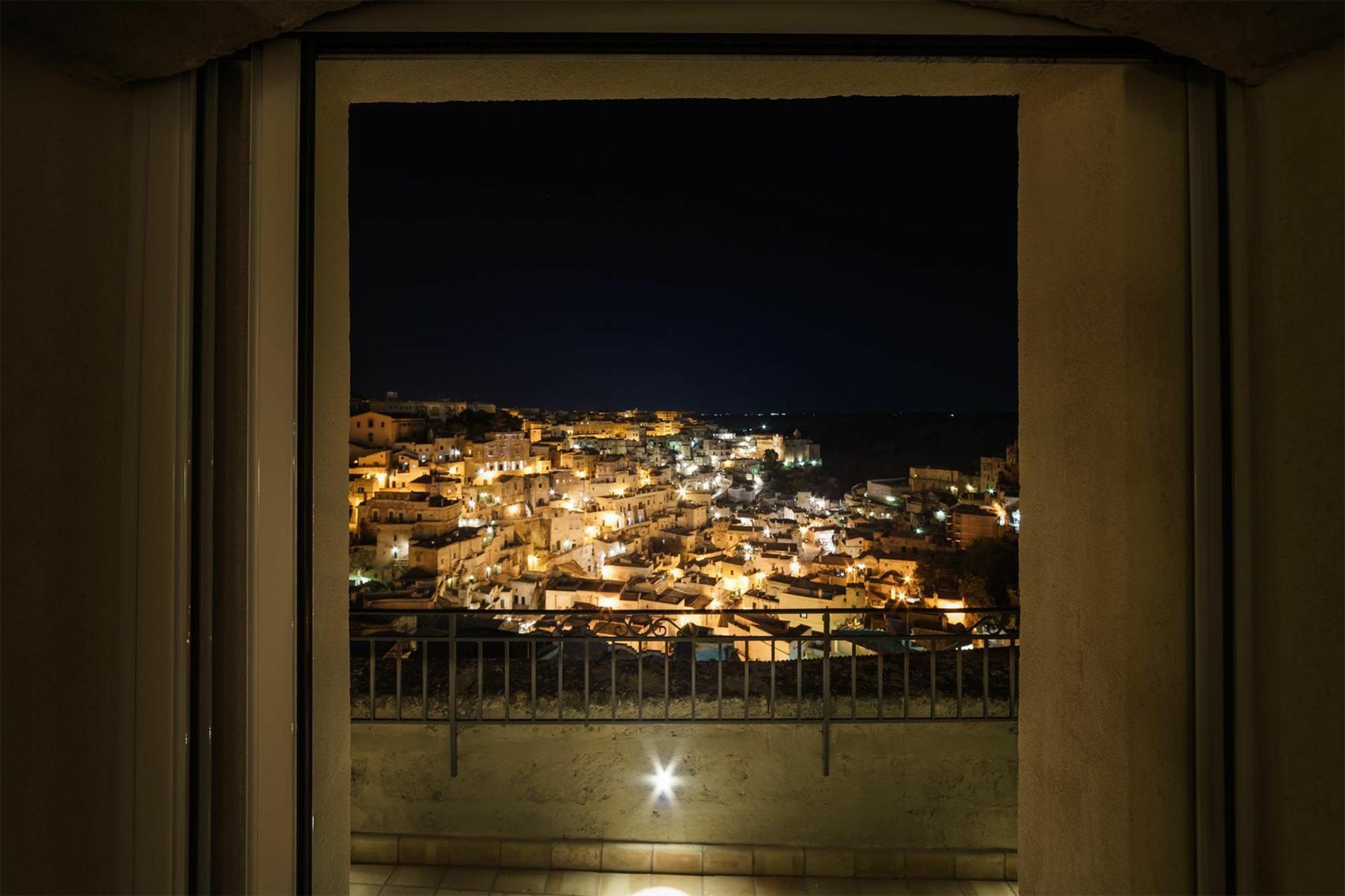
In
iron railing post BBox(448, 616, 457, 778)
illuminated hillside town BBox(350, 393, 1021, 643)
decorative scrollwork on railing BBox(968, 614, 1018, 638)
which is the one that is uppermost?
illuminated hillside town BBox(350, 393, 1021, 643)

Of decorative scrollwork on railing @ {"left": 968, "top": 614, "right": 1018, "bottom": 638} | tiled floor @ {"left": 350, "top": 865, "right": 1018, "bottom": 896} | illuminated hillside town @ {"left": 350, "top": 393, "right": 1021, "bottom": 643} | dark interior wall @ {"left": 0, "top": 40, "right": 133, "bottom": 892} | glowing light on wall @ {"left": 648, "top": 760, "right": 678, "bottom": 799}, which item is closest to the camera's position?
dark interior wall @ {"left": 0, "top": 40, "right": 133, "bottom": 892}

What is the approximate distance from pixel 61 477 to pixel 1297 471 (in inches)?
73.1

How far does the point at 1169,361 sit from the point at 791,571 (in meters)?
3.11

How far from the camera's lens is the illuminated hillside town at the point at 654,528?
3.37m

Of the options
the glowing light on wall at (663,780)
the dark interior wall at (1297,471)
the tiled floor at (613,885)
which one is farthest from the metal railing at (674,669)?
the dark interior wall at (1297,471)

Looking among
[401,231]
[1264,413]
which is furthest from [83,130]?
[401,231]

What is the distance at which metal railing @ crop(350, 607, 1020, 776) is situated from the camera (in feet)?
8.70

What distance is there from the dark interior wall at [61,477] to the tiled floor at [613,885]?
1.76m

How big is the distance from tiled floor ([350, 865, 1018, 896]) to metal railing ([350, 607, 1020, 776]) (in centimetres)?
39

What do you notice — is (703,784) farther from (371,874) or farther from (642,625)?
(371,874)

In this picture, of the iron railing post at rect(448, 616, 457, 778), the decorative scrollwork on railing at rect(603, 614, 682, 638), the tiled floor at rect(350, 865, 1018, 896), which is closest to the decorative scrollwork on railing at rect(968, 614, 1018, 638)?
the tiled floor at rect(350, 865, 1018, 896)

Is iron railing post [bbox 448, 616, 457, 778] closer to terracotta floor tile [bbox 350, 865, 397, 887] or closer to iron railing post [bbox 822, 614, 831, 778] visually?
terracotta floor tile [bbox 350, 865, 397, 887]

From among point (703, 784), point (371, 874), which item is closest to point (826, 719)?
point (703, 784)

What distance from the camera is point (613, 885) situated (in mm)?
2320
